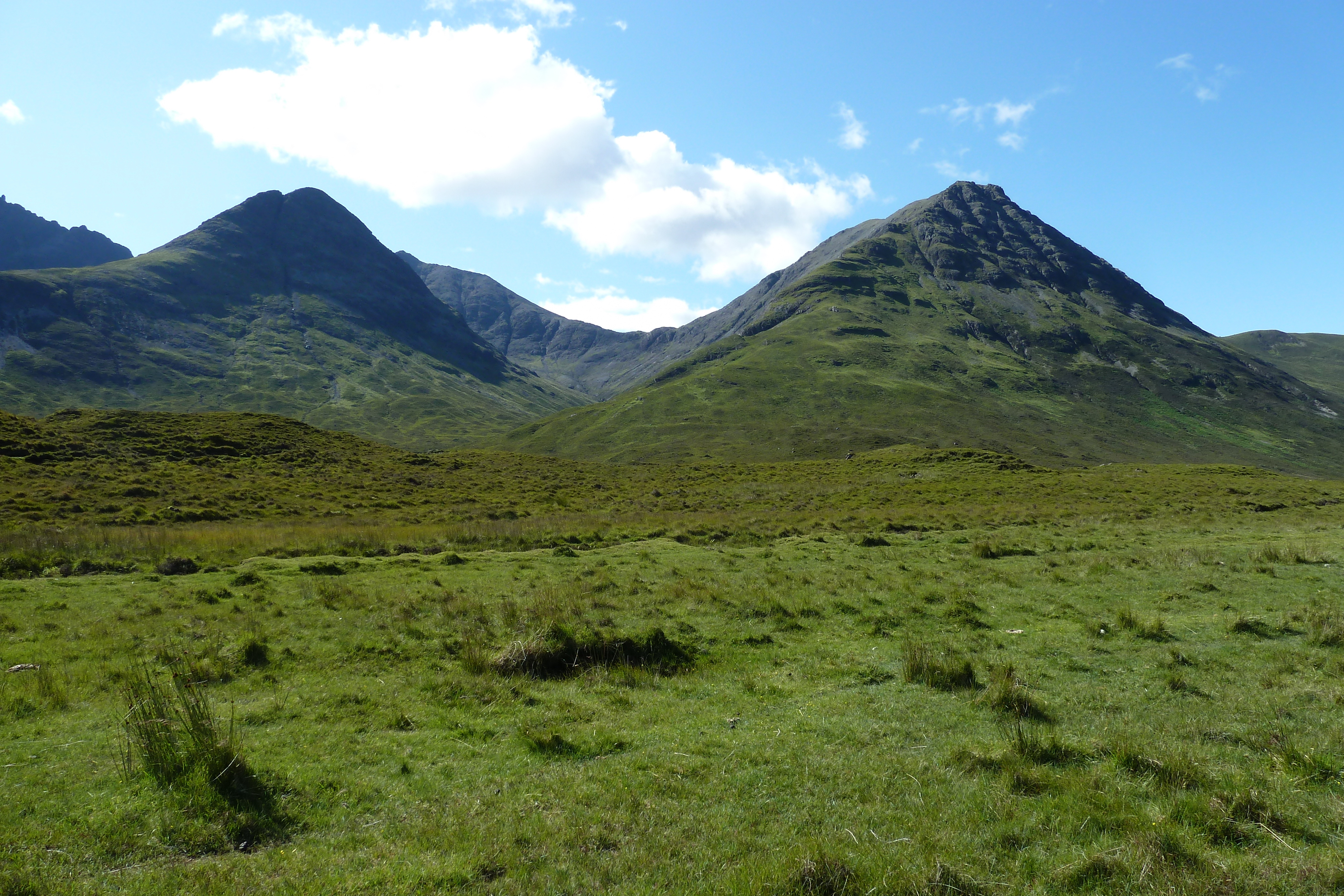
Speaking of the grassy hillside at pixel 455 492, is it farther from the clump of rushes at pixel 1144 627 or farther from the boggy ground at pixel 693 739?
the clump of rushes at pixel 1144 627

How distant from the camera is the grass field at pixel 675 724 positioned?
6547mm

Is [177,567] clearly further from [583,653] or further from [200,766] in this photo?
[200,766]

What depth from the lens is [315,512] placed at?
43.2m

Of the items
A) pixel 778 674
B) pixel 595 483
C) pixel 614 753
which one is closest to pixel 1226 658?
pixel 778 674

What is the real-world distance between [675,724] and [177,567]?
74.1 feet

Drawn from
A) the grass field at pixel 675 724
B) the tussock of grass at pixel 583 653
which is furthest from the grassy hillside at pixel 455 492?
the tussock of grass at pixel 583 653

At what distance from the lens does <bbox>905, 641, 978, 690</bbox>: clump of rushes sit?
11.9m

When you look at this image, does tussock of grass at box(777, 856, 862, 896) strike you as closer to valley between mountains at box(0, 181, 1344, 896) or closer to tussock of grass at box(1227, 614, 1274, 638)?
valley between mountains at box(0, 181, 1344, 896)

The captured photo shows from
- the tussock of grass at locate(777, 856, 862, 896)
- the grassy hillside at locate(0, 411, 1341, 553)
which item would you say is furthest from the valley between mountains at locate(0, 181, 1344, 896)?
the grassy hillside at locate(0, 411, 1341, 553)

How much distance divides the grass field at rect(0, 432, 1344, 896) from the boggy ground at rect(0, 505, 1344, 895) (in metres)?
0.05

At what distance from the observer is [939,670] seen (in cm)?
1210

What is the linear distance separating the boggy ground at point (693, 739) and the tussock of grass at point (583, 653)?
0.21 feet

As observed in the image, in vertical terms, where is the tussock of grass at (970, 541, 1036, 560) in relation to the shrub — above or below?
above

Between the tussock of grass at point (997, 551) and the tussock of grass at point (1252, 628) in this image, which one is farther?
the tussock of grass at point (997, 551)
